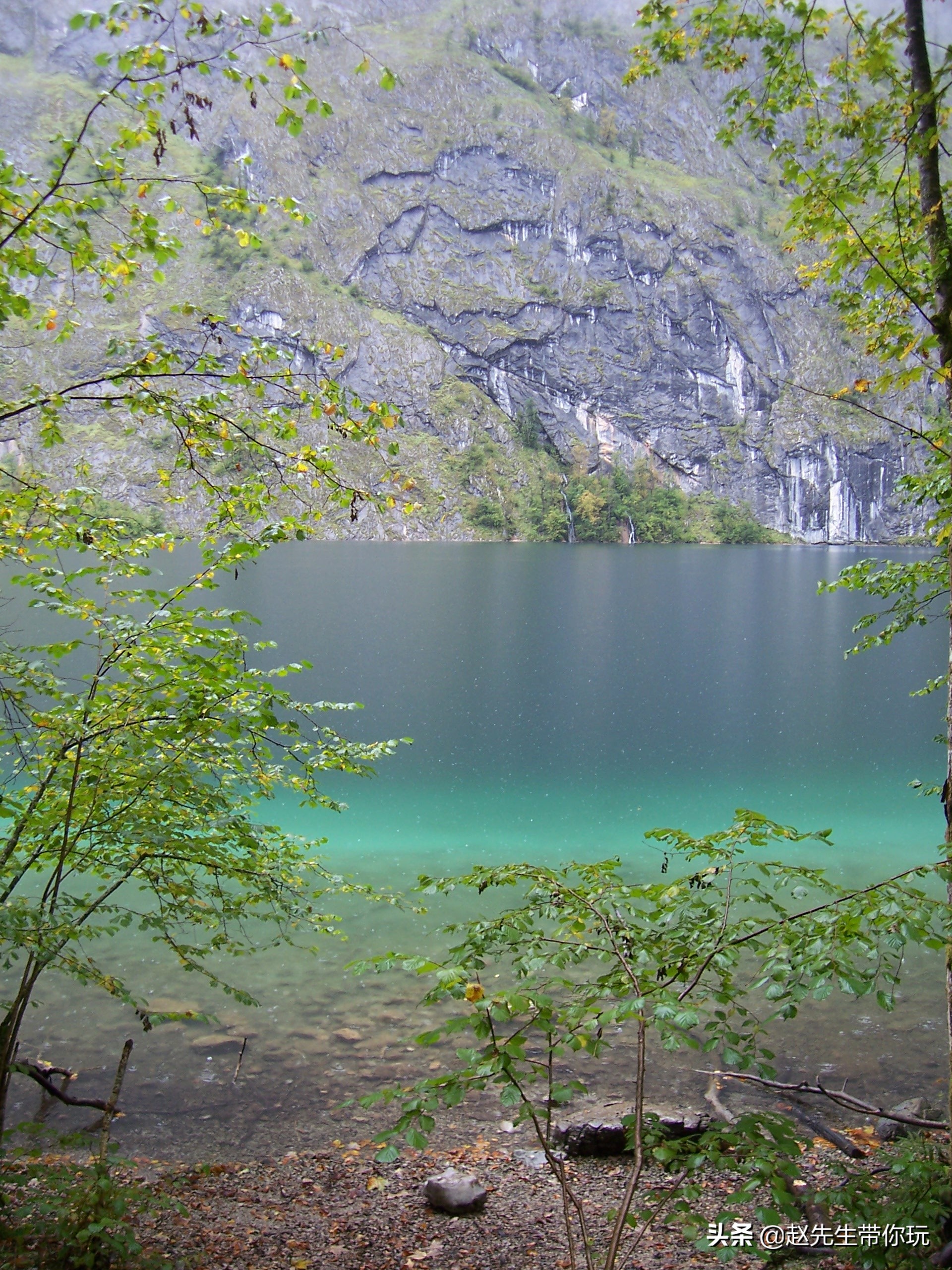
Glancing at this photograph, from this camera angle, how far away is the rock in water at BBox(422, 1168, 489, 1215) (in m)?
4.41

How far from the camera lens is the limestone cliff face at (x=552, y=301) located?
117m

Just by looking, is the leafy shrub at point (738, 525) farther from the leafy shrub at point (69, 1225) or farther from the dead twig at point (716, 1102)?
the leafy shrub at point (69, 1225)

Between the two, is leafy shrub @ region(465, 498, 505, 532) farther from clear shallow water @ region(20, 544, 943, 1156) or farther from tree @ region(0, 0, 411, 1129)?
tree @ region(0, 0, 411, 1129)

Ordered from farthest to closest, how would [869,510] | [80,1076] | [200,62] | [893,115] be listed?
[869,510]
[80,1076]
[893,115]
[200,62]

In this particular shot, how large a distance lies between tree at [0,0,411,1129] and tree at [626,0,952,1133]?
176 cm

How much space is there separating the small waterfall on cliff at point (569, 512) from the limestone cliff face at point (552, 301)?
6.36 meters

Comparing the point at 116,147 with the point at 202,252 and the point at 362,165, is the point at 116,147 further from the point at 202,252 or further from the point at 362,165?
the point at 362,165

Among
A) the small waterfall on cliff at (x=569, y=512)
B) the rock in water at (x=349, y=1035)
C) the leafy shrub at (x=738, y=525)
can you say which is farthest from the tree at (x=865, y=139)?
the leafy shrub at (x=738, y=525)

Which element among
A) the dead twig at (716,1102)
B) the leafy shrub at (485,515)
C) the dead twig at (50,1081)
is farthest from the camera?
the leafy shrub at (485,515)

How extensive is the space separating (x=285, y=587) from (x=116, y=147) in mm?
38276

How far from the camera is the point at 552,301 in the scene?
12494 cm

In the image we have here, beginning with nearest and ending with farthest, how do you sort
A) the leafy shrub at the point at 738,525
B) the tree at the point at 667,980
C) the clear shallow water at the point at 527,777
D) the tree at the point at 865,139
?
the tree at the point at 667,980
the tree at the point at 865,139
the clear shallow water at the point at 527,777
the leafy shrub at the point at 738,525

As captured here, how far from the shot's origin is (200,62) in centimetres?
274

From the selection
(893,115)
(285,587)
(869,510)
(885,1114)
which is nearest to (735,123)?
(893,115)
